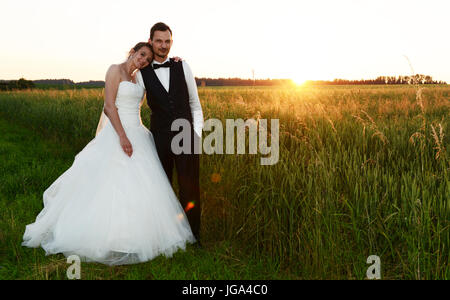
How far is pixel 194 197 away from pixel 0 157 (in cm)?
728

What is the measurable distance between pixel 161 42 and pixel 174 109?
75 centimetres

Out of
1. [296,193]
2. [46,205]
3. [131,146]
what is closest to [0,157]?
[46,205]

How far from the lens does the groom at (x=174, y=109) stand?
158 inches

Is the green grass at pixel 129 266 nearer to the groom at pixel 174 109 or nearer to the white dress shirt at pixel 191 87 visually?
the groom at pixel 174 109

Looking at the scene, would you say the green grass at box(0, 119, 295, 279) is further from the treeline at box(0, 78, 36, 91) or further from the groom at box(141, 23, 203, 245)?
the treeline at box(0, 78, 36, 91)

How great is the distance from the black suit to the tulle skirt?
0.41ft

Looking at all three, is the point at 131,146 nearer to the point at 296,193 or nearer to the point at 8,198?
the point at 296,193

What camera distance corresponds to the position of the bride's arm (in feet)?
12.9

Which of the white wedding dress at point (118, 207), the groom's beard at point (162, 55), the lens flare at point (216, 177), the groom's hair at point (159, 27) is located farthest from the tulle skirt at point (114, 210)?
the groom's hair at point (159, 27)

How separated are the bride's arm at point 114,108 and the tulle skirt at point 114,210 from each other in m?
0.12

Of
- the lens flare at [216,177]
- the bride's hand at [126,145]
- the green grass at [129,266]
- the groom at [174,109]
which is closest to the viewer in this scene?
the green grass at [129,266]

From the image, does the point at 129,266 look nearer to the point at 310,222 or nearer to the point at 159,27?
the point at 310,222

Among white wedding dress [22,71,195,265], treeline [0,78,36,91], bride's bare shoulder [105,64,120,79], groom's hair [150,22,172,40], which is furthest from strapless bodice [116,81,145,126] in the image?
treeline [0,78,36,91]
